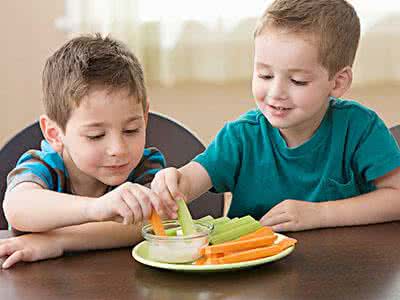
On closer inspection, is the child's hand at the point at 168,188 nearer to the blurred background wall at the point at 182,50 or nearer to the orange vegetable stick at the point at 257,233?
the orange vegetable stick at the point at 257,233

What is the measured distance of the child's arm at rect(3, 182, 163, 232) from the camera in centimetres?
112

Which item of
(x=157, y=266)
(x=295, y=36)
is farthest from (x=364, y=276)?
(x=295, y=36)

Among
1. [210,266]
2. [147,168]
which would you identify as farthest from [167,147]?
[210,266]

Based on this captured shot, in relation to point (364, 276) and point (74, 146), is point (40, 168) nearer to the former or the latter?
point (74, 146)

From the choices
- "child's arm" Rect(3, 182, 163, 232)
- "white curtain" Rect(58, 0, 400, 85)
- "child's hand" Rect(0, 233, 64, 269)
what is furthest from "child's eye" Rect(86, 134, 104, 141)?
"white curtain" Rect(58, 0, 400, 85)

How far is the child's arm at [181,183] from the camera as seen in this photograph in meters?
1.18

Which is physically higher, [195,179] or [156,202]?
[156,202]

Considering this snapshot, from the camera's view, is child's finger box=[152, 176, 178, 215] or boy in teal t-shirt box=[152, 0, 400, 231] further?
boy in teal t-shirt box=[152, 0, 400, 231]

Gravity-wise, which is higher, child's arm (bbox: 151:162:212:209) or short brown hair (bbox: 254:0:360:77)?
short brown hair (bbox: 254:0:360:77)

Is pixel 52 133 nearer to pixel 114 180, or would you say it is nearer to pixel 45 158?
pixel 45 158

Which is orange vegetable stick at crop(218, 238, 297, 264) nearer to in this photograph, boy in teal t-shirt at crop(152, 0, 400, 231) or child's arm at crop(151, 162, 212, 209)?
child's arm at crop(151, 162, 212, 209)

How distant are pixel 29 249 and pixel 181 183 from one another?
1.23 feet

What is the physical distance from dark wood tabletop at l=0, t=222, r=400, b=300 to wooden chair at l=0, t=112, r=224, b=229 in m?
0.55

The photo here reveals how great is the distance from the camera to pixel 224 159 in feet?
5.23
